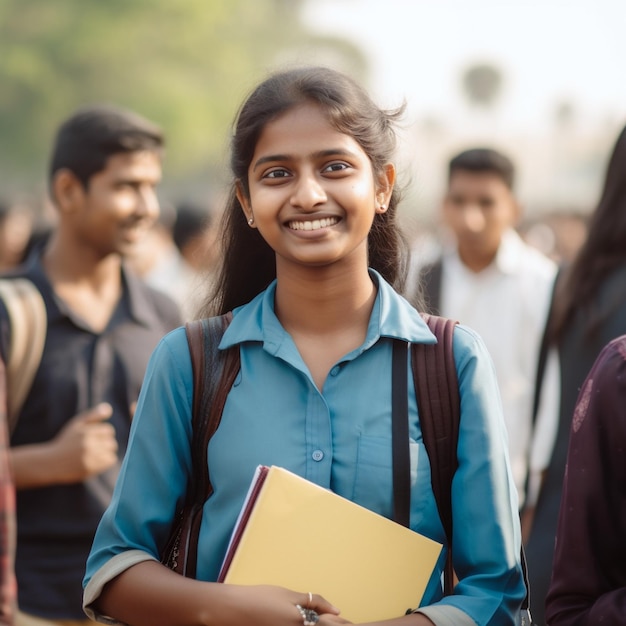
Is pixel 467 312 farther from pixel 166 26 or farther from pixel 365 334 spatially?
pixel 166 26

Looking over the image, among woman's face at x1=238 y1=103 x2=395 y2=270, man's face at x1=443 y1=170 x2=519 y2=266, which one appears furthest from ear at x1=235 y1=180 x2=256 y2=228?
man's face at x1=443 y1=170 x2=519 y2=266

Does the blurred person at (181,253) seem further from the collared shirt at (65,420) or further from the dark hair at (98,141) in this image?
the collared shirt at (65,420)

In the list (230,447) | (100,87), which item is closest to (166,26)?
(100,87)

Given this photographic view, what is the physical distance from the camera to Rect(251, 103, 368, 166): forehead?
8.54 feet

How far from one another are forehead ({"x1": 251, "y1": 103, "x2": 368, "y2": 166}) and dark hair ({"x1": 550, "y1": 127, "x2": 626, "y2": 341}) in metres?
1.28

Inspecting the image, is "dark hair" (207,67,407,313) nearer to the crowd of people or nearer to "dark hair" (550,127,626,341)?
the crowd of people

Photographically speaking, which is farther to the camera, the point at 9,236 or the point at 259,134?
the point at 9,236

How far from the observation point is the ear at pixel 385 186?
2.77 m

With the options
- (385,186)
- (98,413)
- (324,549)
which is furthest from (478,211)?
(324,549)

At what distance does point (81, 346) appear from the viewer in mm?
4434

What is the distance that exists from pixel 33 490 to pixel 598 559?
96.4 inches

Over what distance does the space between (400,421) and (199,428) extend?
16.2 inches

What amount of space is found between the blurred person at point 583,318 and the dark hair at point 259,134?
3.34ft

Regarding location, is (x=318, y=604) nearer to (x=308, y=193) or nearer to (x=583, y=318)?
(x=308, y=193)
